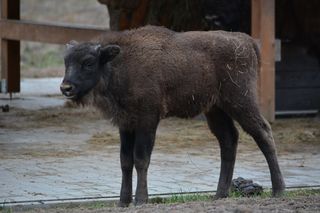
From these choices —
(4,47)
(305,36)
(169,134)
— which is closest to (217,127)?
(169,134)

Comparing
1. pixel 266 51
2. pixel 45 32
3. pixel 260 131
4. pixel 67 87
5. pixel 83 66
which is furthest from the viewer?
pixel 45 32

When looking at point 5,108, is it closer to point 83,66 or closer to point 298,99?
point 298,99

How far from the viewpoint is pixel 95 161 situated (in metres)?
11.2

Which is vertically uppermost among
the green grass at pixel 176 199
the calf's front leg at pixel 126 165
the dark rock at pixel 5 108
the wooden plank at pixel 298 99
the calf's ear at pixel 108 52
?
the calf's ear at pixel 108 52

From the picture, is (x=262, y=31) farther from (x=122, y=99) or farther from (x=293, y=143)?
(x=122, y=99)

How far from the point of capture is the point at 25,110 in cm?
1625

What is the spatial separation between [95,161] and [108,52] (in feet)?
10.6

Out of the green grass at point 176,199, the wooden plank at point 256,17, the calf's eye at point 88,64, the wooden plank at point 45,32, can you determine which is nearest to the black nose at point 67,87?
the calf's eye at point 88,64

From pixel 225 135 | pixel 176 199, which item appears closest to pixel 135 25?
pixel 225 135

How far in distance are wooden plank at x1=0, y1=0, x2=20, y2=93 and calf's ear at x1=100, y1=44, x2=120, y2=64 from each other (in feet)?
34.5

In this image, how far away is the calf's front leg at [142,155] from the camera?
26.8 ft

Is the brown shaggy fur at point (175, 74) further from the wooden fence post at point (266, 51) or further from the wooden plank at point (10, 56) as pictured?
the wooden plank at point (10, 56)

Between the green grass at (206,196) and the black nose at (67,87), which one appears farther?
the green grass at (206,196)

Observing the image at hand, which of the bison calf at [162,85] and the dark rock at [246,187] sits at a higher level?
the bison calf at [162,85]
